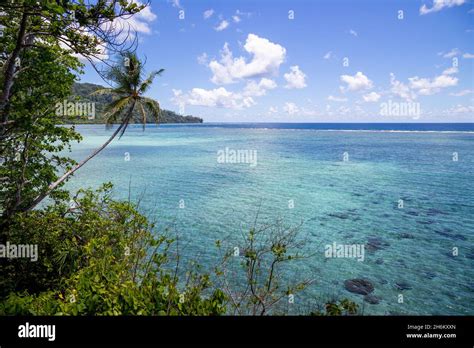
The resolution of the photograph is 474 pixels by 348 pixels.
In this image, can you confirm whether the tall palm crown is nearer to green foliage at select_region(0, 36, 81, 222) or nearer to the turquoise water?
green foliage at select_region(0, 36, 81, 222)

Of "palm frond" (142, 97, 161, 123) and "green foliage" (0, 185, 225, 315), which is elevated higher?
"palm frond" (142, 97, 161, 123)

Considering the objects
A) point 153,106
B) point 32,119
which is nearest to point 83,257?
point 32,119

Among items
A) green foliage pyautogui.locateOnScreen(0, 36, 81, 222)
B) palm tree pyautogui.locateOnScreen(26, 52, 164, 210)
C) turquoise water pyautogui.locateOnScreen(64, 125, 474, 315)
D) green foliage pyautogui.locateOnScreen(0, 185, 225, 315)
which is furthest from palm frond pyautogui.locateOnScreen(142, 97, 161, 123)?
turquoise water pyautogui.locateOnScreen(64, 125, 474, 315)

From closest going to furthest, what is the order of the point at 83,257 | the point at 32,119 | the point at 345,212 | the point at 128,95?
the point at 32,119 < the point at 83,257 < the point at 128,95 < the point at 345,212

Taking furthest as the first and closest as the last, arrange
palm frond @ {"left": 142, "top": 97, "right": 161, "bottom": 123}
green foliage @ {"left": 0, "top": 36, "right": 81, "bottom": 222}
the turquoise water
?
1. palm frond @ {"left": 142, "top": 97, "right": 161, "bottom": 123}
2. the turquoise water
3. green foliage @ {"left": 0, "top": 36, "right": 81, "bottom": 222}

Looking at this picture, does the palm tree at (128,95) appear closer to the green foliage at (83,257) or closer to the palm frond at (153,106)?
the palm frond at (153,106)

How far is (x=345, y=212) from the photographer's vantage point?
69.6 ft

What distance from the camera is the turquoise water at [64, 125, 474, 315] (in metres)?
12.1

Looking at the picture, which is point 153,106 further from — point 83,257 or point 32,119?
point 83,257

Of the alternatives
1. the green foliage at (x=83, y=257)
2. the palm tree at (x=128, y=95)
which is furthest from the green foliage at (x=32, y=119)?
the palm tree at (x=128, y=95)

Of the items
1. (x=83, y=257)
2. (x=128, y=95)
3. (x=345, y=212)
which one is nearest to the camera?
(x=83, y=257)

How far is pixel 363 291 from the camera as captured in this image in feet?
38.2
